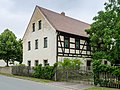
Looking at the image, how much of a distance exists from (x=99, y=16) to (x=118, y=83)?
42.9ft

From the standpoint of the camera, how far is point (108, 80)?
17016mm

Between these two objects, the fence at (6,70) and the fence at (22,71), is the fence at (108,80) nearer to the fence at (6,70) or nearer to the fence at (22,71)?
the fence at (22,71)

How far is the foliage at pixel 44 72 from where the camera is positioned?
23312mm

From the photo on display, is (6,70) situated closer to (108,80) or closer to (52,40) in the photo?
(52,40)

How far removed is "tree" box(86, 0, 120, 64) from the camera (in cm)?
2191

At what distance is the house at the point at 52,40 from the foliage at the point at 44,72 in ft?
10.4

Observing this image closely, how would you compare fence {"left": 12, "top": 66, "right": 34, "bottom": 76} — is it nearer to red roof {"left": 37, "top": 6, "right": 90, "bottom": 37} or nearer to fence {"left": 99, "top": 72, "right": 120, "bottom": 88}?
red roof {"left": 37, "top": 6, "right": 90, "bottom": 37}

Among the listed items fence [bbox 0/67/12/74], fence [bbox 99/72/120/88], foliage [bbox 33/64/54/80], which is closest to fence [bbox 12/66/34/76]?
fence [bbox 0/67/12/74]

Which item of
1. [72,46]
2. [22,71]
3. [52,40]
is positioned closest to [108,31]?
[72,46]

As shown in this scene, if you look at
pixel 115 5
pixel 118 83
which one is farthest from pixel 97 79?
pixel 115 5

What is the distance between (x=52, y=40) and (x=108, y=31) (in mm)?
8350

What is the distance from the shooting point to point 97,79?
17781mm

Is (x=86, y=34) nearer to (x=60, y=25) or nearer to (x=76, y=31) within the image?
(x=76, y=31)

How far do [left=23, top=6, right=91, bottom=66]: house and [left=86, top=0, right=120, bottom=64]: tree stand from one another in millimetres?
1886
